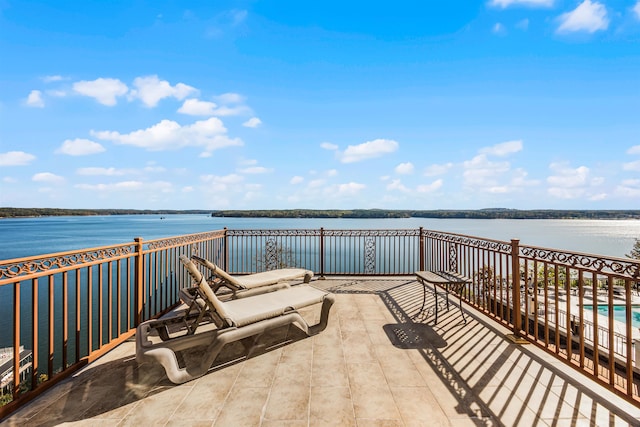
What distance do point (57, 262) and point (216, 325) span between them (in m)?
1.66

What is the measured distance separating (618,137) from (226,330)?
1318 inches

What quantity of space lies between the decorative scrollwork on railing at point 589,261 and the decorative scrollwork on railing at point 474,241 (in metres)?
0.42

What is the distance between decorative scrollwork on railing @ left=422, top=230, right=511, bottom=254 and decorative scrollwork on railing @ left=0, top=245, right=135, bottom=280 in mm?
5183

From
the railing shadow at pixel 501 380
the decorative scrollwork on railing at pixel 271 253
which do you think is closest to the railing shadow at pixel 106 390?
the railing shadow at pixel 501 380

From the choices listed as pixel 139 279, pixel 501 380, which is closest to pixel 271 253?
pixel 139 279

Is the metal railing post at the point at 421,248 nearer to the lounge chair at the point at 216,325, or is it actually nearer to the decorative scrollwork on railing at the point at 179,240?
the lounge chair at the point at 216,325

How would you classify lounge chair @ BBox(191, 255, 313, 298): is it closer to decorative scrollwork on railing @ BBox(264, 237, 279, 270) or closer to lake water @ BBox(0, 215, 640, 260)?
decorative scrollwork on railing @ BBox(264, 237, 279, 270)

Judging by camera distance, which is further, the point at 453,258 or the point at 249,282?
the point at 453,258

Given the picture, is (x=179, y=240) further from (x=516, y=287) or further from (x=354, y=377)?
(x=516, y=287)

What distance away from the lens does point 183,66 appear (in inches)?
374

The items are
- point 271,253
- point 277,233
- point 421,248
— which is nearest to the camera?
point 421,248

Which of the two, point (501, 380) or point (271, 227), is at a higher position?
point (501, 380)

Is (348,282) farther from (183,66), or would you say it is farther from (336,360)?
(183,66)

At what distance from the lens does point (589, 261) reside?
2.72 metres
